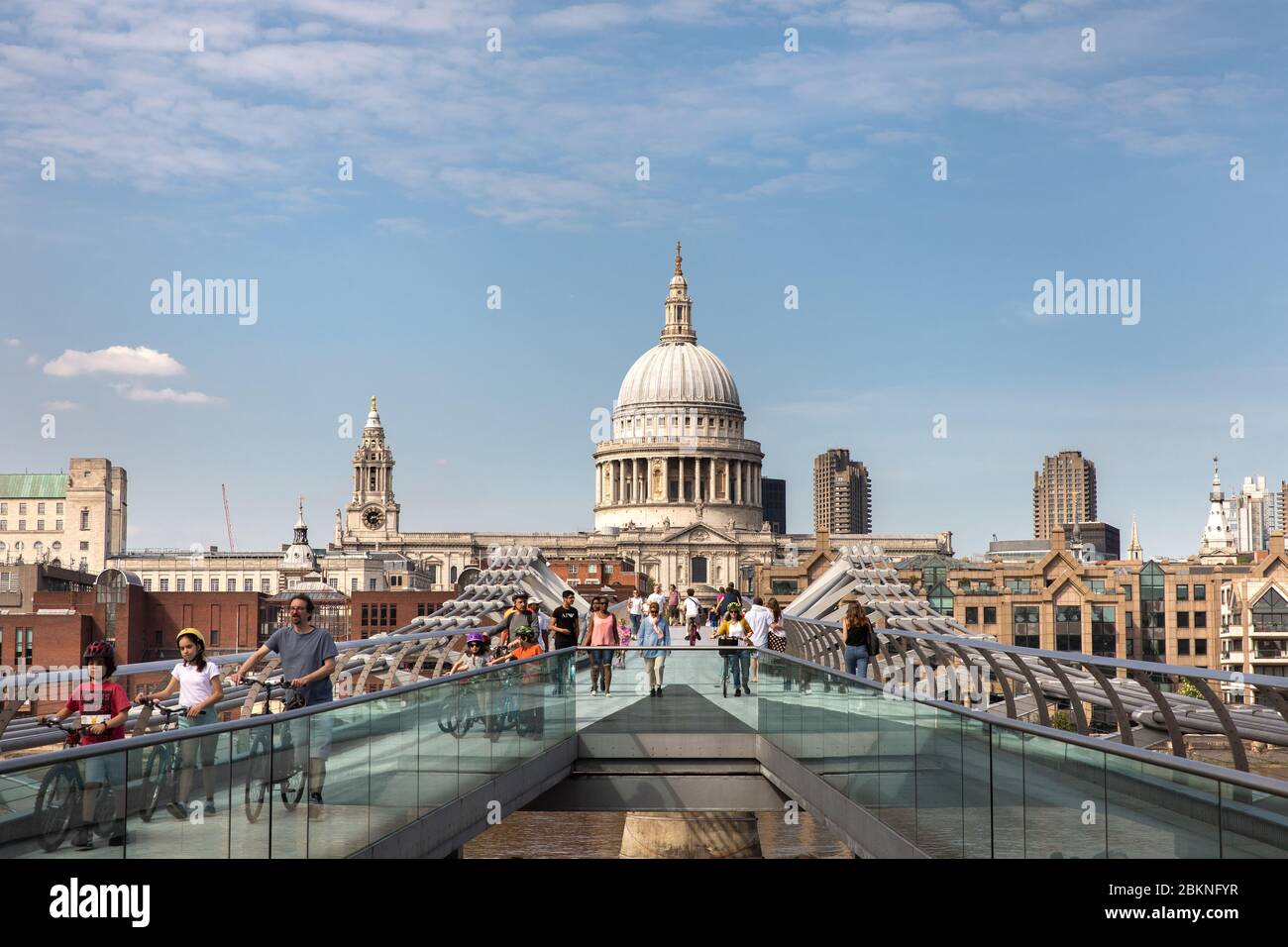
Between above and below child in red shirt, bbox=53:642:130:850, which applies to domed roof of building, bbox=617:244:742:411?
above

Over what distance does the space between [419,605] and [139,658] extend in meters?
18.4

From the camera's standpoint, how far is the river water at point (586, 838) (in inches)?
1719

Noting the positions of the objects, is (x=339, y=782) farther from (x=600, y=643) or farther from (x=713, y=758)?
(x=600, y=643)

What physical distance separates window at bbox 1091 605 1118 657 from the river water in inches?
2057

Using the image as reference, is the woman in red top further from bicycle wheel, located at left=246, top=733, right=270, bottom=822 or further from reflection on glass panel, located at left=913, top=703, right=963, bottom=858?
bicycle wheel, located at left=246, top=733, right=270, bottom=822

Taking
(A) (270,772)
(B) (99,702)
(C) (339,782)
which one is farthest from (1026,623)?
(A) (270,772)

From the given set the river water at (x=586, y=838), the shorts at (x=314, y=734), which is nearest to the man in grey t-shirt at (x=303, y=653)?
the shorts at (x=314, y=734)

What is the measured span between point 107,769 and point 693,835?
2727cm

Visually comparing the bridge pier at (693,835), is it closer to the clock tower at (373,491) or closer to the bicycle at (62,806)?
the bicycle at (62,806)

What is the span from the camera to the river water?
4366 centimetres
